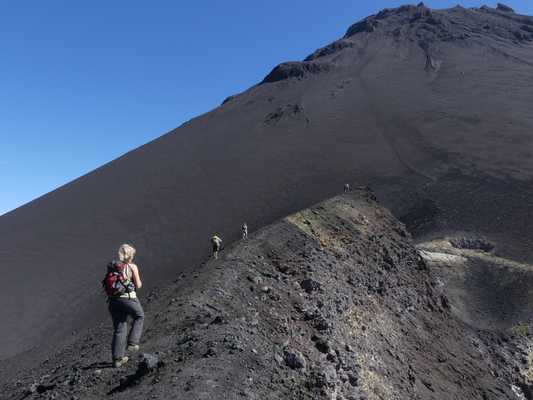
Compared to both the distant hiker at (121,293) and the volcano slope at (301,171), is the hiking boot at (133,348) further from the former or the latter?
the volcano slope at (301,171)

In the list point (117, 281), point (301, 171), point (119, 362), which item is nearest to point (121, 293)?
point (117, 281)

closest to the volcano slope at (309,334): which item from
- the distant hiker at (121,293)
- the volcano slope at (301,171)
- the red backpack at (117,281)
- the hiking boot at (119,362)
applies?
the hiking boot at (119,362)

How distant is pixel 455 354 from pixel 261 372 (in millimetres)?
8050

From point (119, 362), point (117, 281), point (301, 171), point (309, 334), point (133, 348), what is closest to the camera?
point (117, 281)

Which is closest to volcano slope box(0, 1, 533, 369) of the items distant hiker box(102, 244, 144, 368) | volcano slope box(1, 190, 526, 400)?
volcano slope box(1, 190, 526, 400)

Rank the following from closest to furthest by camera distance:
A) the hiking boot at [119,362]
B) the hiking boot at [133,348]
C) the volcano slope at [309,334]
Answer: the volcano slope at [309,334], the hiking boot at [119,362], the hiking boot at [133,348]

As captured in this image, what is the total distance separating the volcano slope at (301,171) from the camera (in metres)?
29.5

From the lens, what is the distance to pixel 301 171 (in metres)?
46.7

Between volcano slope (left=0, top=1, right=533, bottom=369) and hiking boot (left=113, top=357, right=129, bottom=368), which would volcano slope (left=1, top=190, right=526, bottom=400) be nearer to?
hiking boot (left=113, top=357, right=129, bottom=368)

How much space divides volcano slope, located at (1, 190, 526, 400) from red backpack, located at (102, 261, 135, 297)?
715mm

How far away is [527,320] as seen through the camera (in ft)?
54.4

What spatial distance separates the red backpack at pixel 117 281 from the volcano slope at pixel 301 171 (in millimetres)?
14982

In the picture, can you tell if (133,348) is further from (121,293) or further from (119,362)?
(121,293)

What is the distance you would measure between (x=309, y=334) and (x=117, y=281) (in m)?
3.09
